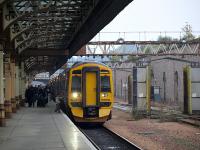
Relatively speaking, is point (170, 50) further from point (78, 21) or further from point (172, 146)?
point (172, 146)

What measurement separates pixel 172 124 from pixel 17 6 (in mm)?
9992

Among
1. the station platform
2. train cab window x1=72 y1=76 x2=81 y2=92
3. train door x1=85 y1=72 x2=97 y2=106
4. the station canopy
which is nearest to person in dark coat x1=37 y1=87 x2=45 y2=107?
the station canopy

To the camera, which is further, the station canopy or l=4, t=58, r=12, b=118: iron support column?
l=4, t=58, r=12, b=118: iron support column

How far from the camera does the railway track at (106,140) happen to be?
15895 millimetres

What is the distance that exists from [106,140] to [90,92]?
448cm

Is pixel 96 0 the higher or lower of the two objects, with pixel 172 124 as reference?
higher

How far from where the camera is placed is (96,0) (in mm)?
15250

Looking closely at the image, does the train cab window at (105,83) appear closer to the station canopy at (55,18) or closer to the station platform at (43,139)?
the station canopy at (55,18)

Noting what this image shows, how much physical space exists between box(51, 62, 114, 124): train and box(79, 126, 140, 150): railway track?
2.58 feet

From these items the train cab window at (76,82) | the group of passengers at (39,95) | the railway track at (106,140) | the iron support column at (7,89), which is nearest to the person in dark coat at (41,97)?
the group of passengers at (39,95)

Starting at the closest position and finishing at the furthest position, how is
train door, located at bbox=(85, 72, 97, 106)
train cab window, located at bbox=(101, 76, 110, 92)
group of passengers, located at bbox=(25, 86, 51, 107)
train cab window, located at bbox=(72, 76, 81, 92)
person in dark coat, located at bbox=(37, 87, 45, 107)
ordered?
train door, located at bbox=(85, 72, 97, 106) → train cab window, located at bbox=(101, 76, 110, 92) → train cab window, located at bbox=(72, 76, 81, 92) → person in dark coat, located at bbox=(37, 87, 45, 107) → group of passengers, located at bbox=(25, 86, 51, 107)

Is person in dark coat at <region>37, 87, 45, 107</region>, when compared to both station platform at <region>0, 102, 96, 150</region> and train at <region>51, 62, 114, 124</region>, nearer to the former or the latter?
train at <region>51, 62, 114, 124</region>

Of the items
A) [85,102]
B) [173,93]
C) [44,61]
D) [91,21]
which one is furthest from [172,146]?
[44,61]

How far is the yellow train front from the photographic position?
73.4ft
